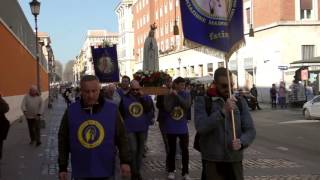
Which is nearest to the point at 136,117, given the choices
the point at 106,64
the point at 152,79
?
the point at 152,79


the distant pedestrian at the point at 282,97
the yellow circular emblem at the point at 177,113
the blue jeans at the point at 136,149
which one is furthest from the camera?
the distant pedestrian at the point at 282,97

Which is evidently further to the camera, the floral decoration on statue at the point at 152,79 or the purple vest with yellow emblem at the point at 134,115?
the floral decoration on statue at the point at 152,79

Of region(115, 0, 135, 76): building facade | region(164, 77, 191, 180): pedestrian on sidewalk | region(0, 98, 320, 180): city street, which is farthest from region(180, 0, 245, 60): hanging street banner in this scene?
region(115, 0, 135, 76): building facade

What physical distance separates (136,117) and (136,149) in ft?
1.78

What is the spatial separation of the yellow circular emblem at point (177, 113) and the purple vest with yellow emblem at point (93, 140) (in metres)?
4.55

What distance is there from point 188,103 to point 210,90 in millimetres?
4159

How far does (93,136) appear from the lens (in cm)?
522

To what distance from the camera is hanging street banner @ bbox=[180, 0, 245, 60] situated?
6473mm

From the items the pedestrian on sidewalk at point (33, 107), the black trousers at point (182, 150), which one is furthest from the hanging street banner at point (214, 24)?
the pedestrian on sidewalk at point (33, 107)

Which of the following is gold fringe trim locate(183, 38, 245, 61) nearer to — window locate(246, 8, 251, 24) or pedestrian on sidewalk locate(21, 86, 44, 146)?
pedestrian on sidewalk locate(21, 86, 44, 146)

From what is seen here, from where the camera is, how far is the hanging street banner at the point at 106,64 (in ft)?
56.1

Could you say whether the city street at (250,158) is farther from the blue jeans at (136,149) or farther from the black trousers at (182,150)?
the blue jeans at (136,149)

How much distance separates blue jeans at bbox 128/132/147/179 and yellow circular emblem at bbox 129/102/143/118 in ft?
1.07

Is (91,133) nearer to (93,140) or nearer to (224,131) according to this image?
(93,140)
